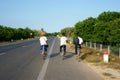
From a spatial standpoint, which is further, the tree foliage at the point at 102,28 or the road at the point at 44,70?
the tree foliage at the point at 102,28

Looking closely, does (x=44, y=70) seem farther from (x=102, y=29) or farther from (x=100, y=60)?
(x=102, y=29)

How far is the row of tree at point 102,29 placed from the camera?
36.3 m

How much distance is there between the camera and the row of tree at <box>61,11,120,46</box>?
36312 millimetres

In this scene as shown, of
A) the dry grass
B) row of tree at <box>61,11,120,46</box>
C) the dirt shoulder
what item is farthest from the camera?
row of tree at <box>61,11,120,46</box>

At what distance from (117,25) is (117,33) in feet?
6.46

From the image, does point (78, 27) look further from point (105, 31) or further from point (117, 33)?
point (117, 33)

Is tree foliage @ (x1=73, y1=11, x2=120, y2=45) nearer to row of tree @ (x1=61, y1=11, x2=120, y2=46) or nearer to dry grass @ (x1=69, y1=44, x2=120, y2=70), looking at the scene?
row of tree @ (x1=61, y1=11, x2=120, y2=46)

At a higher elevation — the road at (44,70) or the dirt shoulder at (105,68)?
the road at (44,70)

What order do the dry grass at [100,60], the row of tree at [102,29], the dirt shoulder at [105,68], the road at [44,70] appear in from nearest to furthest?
1. the road at [44,70]
2. the dirt shoulder at [105,68]
3. the dry grass at [100,60]
4. the row of tree at [102,29]

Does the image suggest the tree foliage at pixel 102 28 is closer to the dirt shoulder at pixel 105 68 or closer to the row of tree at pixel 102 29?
the row of tree at pixel 102 29

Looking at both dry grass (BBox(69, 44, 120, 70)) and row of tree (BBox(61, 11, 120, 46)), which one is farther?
row of tree (BBox(61, 11, 120, 46))

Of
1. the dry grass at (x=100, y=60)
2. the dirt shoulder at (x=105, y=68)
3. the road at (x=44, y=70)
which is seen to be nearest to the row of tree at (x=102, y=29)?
the dry grass at (x=100, y=60)

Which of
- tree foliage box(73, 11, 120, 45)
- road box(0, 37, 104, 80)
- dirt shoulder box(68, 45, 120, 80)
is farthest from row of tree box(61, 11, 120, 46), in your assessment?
road box(0, 37, 104, 80)

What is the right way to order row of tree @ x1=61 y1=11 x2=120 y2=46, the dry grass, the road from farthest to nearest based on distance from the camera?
row of tree @ x1=61 y1=11 x2=120 y2=46 < the dry grass < the road
